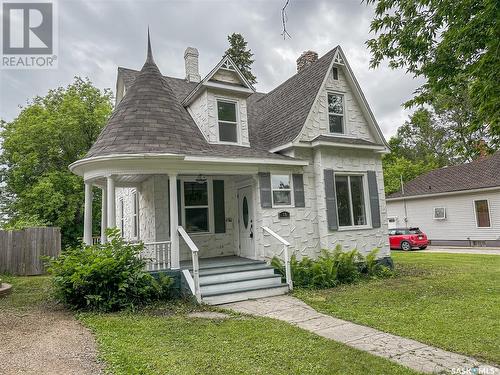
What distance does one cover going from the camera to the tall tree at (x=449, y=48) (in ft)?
14.2

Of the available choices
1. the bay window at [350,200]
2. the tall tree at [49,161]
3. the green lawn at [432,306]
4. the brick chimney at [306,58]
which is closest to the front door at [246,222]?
the green lawn at [432,306]

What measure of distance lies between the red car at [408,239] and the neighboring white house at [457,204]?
253 centimetres

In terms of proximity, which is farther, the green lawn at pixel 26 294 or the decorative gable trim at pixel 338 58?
the decorative gable trim at pixel 338 58

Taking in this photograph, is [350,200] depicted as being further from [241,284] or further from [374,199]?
[241,284]

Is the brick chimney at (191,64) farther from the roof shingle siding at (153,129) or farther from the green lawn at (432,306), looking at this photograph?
the green lawn at (432,306)

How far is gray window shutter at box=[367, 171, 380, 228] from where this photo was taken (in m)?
10.6

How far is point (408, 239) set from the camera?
2011 centimetres

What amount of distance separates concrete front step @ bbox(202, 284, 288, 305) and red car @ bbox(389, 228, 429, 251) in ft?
48.5

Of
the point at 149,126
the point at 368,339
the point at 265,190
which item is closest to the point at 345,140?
the point at 265,190

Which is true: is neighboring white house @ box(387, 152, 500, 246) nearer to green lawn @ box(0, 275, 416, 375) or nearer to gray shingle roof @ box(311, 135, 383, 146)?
gray shingle roof @ box(311, 135, 383, 146)

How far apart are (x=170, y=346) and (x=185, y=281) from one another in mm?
3083

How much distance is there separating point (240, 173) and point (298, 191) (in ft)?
6.20

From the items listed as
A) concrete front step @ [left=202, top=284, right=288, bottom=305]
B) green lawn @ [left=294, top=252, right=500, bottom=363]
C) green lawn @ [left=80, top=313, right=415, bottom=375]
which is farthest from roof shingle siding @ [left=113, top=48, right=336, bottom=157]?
green lawn @ [left=294, top=252, right=500, bottom=363]

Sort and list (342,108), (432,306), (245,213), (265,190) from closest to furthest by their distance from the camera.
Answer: (432,306) → (265,190) → (245,213) → (342,108)
